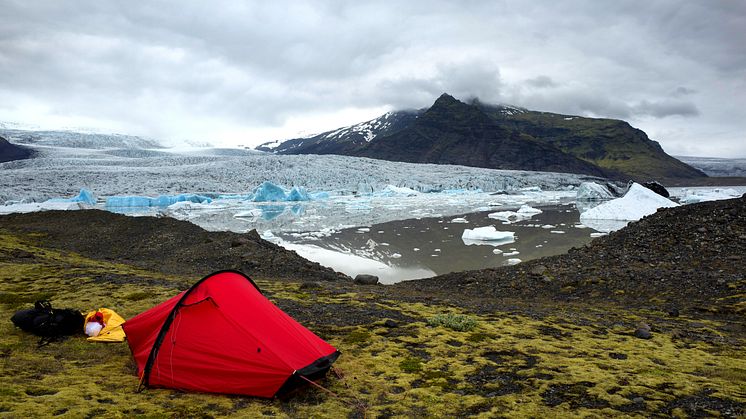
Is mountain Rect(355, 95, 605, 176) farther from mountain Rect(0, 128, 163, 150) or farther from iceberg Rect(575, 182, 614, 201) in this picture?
iceberg Rect(575, 182, 614, 201)

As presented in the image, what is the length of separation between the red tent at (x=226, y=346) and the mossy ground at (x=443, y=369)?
184 millimetres

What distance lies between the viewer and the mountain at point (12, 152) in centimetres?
9376

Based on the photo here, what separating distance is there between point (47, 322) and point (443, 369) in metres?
5.63

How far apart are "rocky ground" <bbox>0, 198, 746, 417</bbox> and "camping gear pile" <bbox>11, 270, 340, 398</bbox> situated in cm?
18

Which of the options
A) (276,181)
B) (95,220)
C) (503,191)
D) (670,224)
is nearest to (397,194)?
(276,181)

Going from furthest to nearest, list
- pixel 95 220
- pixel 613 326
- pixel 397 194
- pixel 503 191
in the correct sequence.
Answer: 1. pixel 503 191
2. pixel 397 194
3. pixel 95 220
4. pixel 613 326

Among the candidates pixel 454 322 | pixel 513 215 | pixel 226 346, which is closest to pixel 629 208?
pixel 513 215

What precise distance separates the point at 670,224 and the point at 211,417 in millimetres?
13185

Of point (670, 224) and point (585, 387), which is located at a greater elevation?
point (670, 224)

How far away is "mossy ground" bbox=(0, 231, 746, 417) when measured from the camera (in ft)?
13.8

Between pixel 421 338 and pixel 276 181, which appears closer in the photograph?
pixel 421 338

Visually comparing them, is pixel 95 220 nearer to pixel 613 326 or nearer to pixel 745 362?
pixel 613 326

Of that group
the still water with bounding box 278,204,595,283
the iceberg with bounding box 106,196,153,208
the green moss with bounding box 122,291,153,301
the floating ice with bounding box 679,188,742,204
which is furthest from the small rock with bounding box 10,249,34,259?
the floating ice with bounding box 679,188,742,204

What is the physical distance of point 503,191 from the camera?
2958 inches
